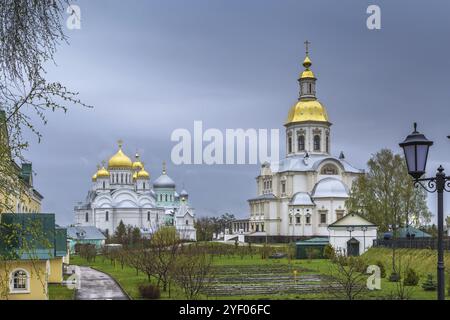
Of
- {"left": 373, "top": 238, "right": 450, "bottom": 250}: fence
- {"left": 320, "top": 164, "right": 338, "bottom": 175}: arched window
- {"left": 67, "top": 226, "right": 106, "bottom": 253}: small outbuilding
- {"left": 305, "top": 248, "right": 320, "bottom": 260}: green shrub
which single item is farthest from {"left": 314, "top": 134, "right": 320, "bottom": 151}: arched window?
{"left": 373, "top": 238, "right": 450, "bottom": 250}: fence

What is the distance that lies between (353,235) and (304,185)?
18653 millimetres

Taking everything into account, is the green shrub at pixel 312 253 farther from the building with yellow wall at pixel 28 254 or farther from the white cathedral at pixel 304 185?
the building with yellow wall at pixel 28 254

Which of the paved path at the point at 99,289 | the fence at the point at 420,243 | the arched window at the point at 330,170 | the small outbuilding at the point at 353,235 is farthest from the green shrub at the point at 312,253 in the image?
the arched window at the point at 330,170

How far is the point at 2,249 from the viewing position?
5.21 m

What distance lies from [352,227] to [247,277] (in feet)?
35.0

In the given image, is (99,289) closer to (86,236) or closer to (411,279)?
(411,279)

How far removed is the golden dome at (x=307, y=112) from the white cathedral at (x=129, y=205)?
11697 millimetres

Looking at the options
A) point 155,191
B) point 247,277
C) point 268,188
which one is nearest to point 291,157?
point 268,188

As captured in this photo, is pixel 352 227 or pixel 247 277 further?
pixel 352 227

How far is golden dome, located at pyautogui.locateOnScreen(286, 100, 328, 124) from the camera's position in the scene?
47938mm

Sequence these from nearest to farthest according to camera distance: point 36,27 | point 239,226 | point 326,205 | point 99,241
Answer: point 36,27
point 99,241
point 326,205
point 239,226
